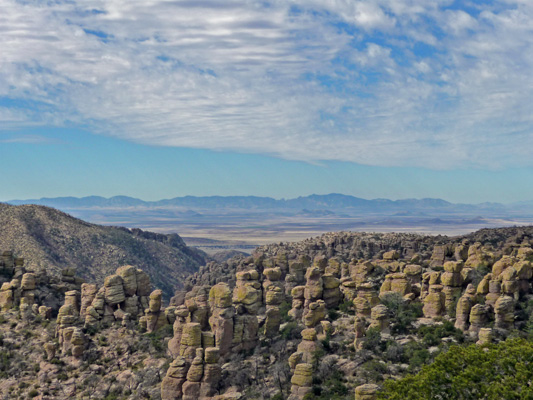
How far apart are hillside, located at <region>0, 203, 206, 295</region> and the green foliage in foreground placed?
106m

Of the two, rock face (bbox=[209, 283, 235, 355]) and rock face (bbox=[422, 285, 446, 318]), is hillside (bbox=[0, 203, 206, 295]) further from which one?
rock face (bbox=[422, 285, 446, 318])

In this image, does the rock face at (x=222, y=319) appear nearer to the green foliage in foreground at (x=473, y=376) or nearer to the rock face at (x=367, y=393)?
the rock face at (x=367, y=393)

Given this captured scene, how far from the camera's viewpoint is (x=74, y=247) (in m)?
162

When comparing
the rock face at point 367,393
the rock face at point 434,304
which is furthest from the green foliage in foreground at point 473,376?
the rock face at point 434,304

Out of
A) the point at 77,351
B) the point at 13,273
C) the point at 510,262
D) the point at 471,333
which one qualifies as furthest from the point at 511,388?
the point at 13,273

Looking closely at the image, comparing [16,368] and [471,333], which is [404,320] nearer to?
[471,333]

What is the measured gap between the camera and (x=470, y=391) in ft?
107

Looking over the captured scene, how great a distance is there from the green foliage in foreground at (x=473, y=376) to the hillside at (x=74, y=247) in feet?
347

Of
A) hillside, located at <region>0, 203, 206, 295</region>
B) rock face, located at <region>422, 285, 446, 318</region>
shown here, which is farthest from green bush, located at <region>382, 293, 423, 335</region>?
hillside, located at <region>0, 203, 206, 295</region>

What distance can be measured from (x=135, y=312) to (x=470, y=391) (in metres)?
38.6

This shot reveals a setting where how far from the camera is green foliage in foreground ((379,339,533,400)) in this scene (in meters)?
31.2

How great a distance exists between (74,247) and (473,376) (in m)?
142

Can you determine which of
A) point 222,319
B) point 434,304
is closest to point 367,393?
point 222,319

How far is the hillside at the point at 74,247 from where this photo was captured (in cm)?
14325
